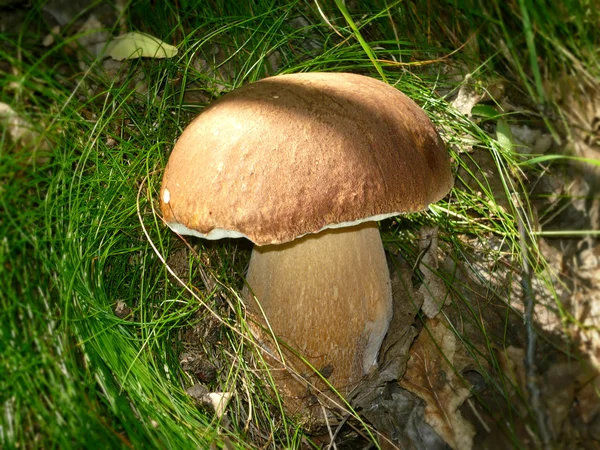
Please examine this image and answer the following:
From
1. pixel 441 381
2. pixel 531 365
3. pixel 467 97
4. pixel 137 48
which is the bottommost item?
pixel 441 381

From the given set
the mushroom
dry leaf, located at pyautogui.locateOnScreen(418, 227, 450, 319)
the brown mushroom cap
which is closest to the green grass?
dry leaf, located at pyautogui.locateOnScreen(418, 227, 450, 319)

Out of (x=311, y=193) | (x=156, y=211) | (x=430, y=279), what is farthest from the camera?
(x=430, y=279)

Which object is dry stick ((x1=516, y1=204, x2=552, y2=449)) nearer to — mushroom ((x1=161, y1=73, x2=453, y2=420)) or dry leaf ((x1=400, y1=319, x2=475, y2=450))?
dry leaf ((x1=400, y1=319, x2=475, y2=450))

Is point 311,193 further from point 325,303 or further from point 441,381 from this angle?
point 441,381

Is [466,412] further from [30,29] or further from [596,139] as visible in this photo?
[30,29]

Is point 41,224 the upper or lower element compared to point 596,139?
upper

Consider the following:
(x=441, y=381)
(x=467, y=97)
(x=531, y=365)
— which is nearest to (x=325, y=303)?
(x=441, y=381)

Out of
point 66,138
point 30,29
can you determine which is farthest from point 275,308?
A: point 30,29

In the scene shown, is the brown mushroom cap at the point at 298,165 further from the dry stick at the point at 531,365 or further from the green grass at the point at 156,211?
the dry stick at the point at 531,365
